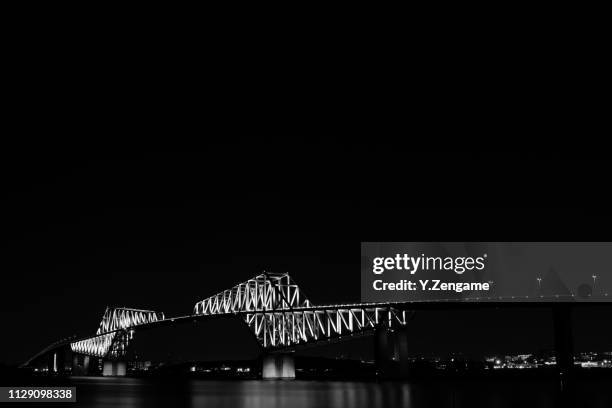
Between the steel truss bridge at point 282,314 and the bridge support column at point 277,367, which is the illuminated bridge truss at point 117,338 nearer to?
the steel truss bridge at point 282,314

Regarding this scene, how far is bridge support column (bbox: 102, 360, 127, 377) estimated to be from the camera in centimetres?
17612

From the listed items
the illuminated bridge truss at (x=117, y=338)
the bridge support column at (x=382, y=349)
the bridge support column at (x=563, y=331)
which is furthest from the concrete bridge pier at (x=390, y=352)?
the illuminated bridge truss at (x=117, y=338)

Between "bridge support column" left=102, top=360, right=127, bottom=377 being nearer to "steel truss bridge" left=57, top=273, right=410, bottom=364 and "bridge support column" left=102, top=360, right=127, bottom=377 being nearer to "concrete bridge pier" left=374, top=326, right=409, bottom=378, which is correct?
"steel truss bridge" left=57, top=273, right=410, bottom=364

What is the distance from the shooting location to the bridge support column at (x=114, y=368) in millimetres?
176125

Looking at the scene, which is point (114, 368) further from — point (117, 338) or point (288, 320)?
point (288, 320)

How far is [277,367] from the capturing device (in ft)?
412

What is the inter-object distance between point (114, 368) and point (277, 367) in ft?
204

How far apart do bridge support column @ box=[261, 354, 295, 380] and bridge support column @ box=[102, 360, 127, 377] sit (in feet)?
193

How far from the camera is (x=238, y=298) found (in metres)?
144

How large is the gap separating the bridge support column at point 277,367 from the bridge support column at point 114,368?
58875 millimetres

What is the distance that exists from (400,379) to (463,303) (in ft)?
58.7

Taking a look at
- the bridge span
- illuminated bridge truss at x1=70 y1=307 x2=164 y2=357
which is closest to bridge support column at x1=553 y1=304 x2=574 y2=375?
the bridge span

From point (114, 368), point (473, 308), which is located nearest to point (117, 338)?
point (114, 368)

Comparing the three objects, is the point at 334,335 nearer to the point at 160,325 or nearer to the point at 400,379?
the point at 400,379
